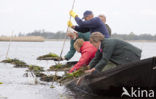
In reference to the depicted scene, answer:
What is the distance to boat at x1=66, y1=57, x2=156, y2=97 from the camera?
715cm

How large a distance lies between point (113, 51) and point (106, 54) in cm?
21

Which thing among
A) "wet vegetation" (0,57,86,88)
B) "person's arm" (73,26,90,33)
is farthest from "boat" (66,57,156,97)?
"person's arm" (73,26,90,33)

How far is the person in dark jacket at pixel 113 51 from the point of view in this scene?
25.4 ft

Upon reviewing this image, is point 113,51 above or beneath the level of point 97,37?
beneath

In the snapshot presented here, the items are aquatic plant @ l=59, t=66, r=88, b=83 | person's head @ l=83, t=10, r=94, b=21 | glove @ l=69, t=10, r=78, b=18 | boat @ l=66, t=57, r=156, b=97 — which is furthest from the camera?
glove @ l=69, t=10, r=78, b=18

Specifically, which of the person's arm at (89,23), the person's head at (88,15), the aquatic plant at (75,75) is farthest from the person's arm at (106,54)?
the person's head at (88,15)

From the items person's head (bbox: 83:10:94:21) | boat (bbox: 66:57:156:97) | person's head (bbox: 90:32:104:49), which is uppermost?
person's head (bbox: 83:10:94:21)

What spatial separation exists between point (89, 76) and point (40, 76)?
490cm

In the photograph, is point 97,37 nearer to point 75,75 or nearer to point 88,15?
point 75,75

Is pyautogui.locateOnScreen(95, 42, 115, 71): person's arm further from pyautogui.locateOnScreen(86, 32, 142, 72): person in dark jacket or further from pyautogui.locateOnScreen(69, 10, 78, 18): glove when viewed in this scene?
pyautogui.locateOnScreen(69, 10, 78, 18): glove

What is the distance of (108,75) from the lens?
7.66 m

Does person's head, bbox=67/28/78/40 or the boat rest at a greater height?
person's head, bbox=67/28/78/40

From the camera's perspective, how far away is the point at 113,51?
791 cm

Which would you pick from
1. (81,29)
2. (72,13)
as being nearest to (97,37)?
(81,29)
